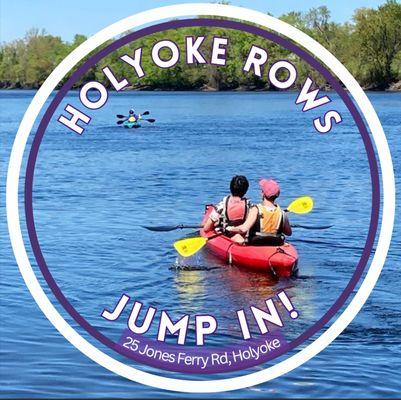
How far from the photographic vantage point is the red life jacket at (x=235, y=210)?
37.6ft

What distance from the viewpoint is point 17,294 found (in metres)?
10.5

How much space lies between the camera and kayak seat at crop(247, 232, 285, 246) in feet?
37.1

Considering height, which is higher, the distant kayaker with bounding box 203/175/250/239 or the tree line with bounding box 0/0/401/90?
the tree line with bounding box 0/0/401/90

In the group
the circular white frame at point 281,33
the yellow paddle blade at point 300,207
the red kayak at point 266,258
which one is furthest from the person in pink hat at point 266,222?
the circular white frame at point 281,33

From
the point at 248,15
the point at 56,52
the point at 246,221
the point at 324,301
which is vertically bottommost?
the point at 324,301

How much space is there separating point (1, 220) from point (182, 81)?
95.0 metres

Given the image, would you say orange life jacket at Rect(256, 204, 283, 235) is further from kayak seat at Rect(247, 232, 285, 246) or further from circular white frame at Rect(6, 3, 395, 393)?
circular white frame at Rect(6, 3, 395, 393)

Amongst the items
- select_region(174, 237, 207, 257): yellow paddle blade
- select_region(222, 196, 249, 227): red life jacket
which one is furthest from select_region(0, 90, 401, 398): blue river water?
select_region(174, 237, 207, 257): yellow paddle blade

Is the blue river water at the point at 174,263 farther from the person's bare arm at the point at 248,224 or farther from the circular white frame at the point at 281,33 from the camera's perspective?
the circular white frame at the point at 281,33

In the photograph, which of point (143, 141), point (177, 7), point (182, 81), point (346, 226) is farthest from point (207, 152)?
point (182, 81)

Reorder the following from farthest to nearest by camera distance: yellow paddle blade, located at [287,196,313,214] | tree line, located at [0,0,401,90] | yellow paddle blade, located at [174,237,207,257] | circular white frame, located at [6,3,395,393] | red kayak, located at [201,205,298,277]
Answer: tree line, located at [0,0,401,90] → yellow paddle blade, located at [287,196,313,214] → red kayak, located at [201,205,298,277] → yellow paddle blade, located at [174,237,207,257] → circular white frame, located at [6,3,395,393]

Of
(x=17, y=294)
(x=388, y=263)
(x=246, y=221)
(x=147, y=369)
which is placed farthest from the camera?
(x=388, y=263)

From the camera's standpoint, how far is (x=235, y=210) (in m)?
11.5

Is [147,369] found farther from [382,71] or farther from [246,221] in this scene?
[382,71]
